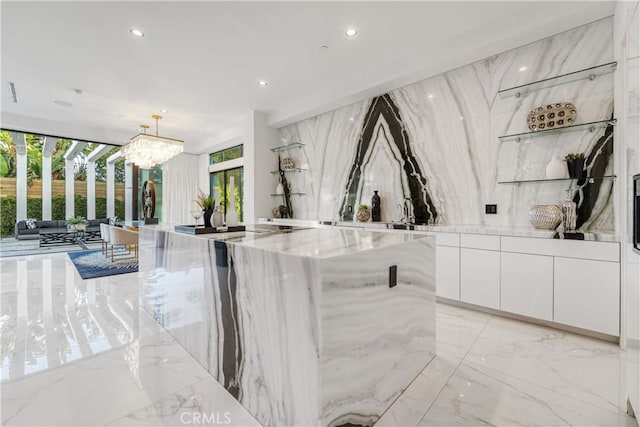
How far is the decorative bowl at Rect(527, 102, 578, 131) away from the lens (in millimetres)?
2645

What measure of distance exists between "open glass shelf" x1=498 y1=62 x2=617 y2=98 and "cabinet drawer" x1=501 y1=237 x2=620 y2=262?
1.58m

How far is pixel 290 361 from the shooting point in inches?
50.2

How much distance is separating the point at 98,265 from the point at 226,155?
13.0 feet

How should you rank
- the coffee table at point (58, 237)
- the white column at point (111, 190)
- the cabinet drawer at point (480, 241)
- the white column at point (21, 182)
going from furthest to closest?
the white column at point (111, 190), the white column at point (21, 182), the coffee table at point (58, 237), the cabinet drawer at point (480, 241)

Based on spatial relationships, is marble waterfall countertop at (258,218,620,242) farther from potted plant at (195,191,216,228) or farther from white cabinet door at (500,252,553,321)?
potted plant at (195,191,216,228)

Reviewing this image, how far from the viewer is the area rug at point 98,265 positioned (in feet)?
15.0

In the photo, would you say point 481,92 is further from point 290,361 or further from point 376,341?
point 290,361

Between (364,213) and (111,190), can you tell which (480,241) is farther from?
(111,190)

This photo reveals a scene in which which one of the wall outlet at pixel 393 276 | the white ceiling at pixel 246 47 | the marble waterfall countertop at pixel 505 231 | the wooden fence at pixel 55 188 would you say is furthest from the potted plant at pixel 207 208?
the wooden fence at pixel 55 188

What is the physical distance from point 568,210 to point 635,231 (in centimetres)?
141

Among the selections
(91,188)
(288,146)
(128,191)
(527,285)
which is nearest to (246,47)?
(288,146)

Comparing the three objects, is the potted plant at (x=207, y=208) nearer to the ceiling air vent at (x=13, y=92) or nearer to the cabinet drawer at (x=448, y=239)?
the cabinet drawer at (x=448, y=239)

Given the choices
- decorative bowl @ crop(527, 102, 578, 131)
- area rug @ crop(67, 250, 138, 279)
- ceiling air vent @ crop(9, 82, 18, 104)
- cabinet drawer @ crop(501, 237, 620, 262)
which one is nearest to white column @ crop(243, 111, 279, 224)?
area rug @ crop(67, 250, 138, 279)

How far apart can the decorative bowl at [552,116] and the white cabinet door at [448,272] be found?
1478 millimetres
